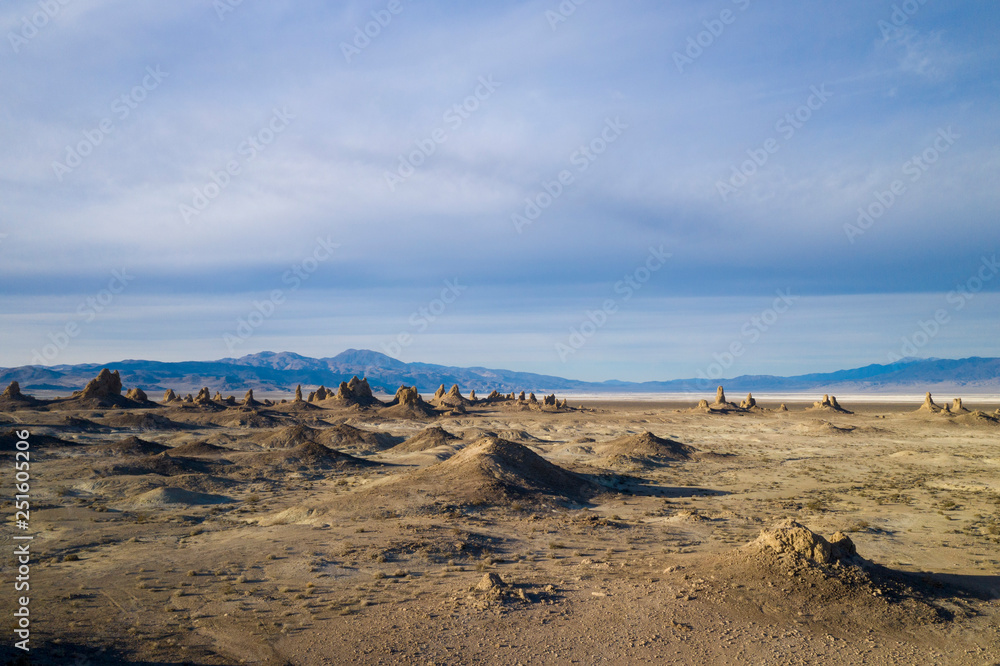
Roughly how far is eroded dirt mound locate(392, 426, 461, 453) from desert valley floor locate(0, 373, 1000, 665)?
5.50 metres

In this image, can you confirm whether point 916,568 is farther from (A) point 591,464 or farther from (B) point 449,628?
(A) point 591,464

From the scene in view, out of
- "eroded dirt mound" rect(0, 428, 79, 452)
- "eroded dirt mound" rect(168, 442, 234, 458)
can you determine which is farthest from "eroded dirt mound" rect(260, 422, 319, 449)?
"eroded dirt mound" rect(0, 428, 79, 452)

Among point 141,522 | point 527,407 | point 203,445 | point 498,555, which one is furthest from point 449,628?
point 527,407

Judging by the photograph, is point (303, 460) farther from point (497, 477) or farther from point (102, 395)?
point (102, 395)

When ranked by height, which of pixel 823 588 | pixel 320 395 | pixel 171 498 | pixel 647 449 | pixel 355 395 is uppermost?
pixel 355 395

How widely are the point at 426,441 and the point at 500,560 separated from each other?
99.6 ft

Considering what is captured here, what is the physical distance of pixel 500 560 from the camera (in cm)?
1559

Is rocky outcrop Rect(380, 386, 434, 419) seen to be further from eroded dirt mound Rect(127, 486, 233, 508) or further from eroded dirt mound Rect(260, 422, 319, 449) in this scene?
eroded dirt mound Rect(127, 486, 233, 508)

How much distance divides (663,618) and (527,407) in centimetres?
8657

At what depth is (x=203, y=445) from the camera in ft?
137

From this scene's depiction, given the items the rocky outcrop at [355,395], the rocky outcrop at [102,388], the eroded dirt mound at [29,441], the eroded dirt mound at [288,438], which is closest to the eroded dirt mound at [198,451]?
the eroded dirt mound at [288,438]

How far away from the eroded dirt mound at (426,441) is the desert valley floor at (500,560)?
550 cm

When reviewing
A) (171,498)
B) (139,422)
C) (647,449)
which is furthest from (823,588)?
(139,422)

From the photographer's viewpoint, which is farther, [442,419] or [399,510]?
[442,419]
